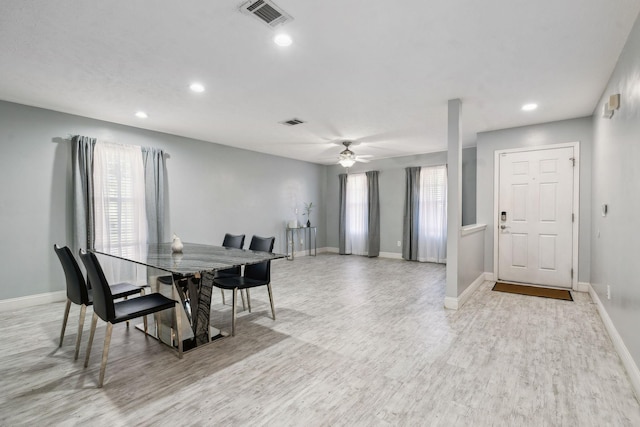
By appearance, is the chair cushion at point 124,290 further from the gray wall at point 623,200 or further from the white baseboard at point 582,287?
the white baseboard at point 582,287

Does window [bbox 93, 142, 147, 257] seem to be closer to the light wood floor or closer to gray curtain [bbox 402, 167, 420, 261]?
the light wood floor

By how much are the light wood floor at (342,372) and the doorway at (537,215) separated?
1037 mm

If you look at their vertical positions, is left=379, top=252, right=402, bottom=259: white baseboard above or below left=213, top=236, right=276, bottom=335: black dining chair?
below

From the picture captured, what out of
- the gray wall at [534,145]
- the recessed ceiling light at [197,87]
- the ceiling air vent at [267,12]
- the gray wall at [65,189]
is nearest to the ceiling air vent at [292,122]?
the recessed ceiling light at [197,87]

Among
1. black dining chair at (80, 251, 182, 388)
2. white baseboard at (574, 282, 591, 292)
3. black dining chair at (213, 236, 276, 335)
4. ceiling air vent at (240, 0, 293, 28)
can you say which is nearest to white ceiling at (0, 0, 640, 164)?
ceiling air vent at (240, 0, 293, 28)

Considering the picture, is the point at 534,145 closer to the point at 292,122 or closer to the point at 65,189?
the point at 292,122

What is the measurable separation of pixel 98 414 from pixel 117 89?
3018 millimetres

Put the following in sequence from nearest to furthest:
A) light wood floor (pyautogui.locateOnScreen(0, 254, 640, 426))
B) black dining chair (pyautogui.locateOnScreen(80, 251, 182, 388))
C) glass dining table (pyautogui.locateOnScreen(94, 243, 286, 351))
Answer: light wood floor (pyautogui.locateOnScreen(0, 254, 640, 426))
black dining chair (pyautogui.locateOnScreen(80, 251, 182, 388))
glass dining table (pyautogui.locateOnScreen(94, 243, 286, 351))

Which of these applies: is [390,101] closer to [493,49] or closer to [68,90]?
[493,49]

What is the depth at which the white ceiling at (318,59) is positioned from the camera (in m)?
2.00

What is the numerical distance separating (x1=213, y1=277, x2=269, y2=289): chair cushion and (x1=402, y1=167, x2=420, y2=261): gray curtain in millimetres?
4634

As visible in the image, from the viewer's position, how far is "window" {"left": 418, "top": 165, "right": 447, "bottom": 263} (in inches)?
261

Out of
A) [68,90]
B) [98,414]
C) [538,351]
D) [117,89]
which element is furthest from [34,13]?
[538,351]

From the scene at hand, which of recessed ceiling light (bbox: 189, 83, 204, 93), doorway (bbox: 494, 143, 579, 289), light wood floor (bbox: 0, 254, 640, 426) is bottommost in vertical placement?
light wood floor (bbox: 0, 254, 640, 426)
